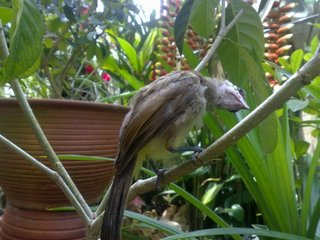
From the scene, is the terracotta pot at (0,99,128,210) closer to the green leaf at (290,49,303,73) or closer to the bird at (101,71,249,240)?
the bird at (101,71,249,240)

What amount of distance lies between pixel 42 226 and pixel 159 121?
61 centimetres

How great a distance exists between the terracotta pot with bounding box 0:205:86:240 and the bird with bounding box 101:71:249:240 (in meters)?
0.47

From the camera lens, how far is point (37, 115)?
3.25 feet

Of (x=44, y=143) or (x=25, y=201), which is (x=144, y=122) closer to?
(x=44, y=143)

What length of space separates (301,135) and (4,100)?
4.01 ft

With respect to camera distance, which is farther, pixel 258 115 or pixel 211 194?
pixel 211 194

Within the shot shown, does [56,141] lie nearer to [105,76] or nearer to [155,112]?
[155,112]

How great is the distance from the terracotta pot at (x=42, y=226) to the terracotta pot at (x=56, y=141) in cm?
3

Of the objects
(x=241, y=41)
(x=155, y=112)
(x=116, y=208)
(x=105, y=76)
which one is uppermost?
(x=241, y=41)

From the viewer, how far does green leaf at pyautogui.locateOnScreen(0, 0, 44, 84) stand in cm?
42

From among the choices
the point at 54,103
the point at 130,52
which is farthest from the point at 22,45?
the point at 130,52

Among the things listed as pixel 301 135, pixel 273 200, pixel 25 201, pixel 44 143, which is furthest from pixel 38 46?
pixel 301 135

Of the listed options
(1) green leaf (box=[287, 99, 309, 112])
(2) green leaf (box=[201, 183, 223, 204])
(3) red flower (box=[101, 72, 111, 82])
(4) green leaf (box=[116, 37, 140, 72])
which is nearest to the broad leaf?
(1) green leaf (box=[287, 99, 309, 112])

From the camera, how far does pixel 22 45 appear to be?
43 centimetres
